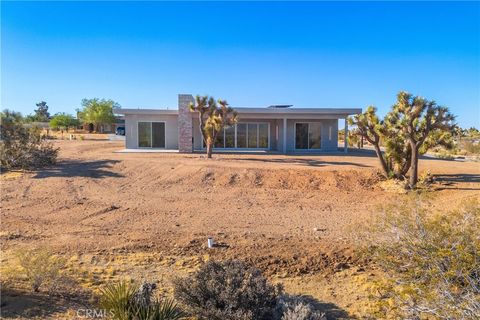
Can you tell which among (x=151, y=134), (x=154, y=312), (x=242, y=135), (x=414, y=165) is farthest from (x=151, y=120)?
(x=154, y=312)

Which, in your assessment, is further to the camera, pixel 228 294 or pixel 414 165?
pixel 414 165

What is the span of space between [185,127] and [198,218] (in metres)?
15.4

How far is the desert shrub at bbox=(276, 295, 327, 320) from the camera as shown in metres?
4.01

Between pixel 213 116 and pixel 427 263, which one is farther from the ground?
pixel 213 116

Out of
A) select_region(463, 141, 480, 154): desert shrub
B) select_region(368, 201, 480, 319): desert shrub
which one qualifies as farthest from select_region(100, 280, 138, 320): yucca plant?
select_region(463, 141, 480, 154): desert shrub

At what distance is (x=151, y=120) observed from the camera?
25609 millimetres

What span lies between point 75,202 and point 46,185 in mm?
2730

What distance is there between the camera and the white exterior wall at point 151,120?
83.5 feet

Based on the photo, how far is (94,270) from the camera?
19.7ft

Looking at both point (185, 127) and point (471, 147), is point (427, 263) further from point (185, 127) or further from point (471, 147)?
point (471, 147)

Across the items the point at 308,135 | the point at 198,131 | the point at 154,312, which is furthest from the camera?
the point at 308,135

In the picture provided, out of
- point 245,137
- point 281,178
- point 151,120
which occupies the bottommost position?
point 281,178

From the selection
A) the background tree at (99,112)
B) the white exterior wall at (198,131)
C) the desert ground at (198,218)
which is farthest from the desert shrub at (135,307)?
the background tree at (99,112)

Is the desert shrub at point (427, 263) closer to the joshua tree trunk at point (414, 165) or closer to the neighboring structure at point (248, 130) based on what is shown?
the joshua tree trunk at point (414, 165)
